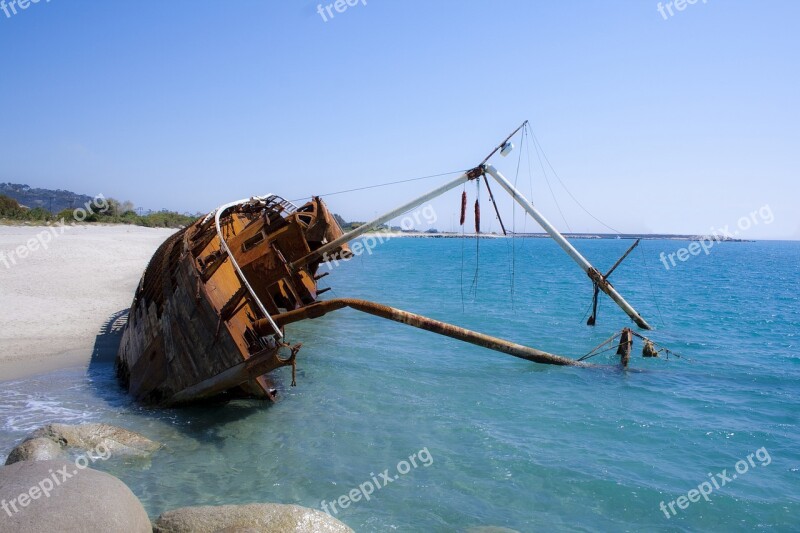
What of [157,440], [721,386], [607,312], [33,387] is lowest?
[607,312]

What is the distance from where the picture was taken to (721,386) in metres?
14.0

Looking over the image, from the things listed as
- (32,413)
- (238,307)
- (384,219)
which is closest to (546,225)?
(384,219)

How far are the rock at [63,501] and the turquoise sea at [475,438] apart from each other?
1860 mm

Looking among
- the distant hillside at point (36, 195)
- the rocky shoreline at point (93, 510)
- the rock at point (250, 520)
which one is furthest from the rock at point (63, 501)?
the distant hillside at point (36, 195)

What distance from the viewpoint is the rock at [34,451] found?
675cm

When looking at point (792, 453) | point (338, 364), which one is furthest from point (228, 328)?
point (792, 453)

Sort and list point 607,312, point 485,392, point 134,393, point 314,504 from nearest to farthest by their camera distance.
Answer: point 314,504 < point 134,393 < point 485,392 < point 607,312

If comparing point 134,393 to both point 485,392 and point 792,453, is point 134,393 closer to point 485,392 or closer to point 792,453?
point 485,392

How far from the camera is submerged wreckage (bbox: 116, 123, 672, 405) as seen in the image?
9.34m

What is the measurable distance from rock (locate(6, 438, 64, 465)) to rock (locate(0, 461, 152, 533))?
159cm

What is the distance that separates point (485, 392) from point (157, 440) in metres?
7.33

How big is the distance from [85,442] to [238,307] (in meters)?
3.12

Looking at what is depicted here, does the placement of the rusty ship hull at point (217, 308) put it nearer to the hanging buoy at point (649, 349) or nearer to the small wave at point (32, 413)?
the small wave at point (32, 413)

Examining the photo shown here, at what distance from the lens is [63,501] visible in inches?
184
